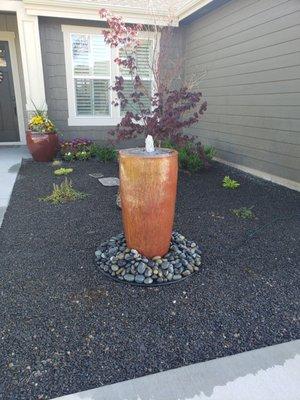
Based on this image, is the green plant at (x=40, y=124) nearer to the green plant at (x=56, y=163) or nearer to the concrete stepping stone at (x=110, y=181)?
the green plant at (x=56, y=163)

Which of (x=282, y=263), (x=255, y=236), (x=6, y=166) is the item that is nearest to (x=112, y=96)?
(x=6, y=166)

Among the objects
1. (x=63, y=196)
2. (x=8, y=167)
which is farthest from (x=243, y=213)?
(x=8, y=167)

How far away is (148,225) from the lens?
Answer: 2.41 metres

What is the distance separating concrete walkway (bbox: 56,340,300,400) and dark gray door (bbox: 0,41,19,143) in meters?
7.57

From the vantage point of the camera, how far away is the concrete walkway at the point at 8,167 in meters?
4.18

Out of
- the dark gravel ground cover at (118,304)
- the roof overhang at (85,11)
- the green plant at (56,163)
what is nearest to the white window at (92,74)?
the roof overhang at (85,11)

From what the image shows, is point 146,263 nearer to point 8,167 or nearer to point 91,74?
point 8,167

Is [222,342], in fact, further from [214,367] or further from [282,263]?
[282,263]

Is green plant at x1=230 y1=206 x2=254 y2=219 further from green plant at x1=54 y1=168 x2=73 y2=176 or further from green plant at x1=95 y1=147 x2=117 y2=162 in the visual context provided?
green plant at x1=95 y1=147 x2=117 y2=162

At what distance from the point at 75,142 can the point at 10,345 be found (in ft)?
17.8

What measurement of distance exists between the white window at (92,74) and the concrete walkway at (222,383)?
228 inches

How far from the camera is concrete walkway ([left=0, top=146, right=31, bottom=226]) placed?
418 cm

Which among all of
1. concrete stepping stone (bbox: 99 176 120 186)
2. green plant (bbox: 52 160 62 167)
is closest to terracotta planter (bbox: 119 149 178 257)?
concrete stepping stone (bbox: 99 176 120 186)

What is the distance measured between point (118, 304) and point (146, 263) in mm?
434
